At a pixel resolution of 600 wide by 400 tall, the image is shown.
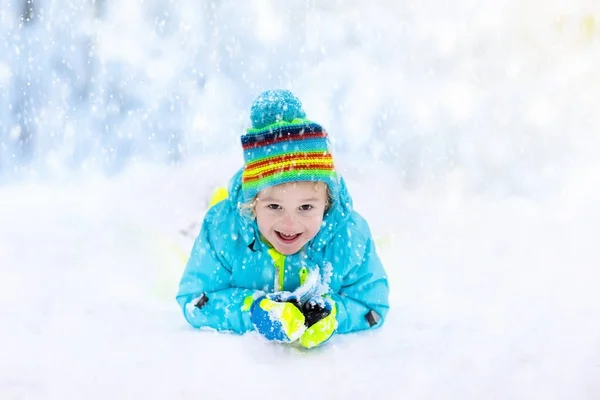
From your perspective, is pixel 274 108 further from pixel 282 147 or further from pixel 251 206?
pixel 251 206

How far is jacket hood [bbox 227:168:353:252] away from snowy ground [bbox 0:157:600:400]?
0.35 meters

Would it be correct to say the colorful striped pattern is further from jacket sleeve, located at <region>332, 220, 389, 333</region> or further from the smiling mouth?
jacket sleeve, located at <region>332, 220, 389, 333</region>

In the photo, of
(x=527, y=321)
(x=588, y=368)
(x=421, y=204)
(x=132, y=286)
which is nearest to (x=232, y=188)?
(x=132, y=286)

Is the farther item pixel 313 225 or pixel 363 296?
pixel 363 296

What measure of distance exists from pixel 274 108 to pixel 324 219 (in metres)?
0.43

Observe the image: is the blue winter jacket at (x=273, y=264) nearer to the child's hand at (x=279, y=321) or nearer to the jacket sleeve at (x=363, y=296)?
the jacket sleeve at (x=363, y=296)

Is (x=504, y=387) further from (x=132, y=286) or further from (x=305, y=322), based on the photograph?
(x=132, y=286)

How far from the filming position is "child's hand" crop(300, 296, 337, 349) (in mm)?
1896

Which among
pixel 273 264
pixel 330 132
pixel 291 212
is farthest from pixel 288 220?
pixel 330 132

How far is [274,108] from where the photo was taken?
2027 millimetres

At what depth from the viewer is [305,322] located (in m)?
1.89

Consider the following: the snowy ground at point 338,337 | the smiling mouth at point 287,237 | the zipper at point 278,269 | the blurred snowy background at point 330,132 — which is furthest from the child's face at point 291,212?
the blurred snowy background at point 330,132

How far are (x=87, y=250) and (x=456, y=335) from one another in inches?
72.8

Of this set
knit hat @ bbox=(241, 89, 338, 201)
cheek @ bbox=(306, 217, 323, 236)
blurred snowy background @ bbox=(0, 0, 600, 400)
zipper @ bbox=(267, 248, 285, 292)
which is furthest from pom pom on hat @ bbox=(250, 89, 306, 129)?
blurred snowy background @ bbox=(0, 0, 600, 400)
